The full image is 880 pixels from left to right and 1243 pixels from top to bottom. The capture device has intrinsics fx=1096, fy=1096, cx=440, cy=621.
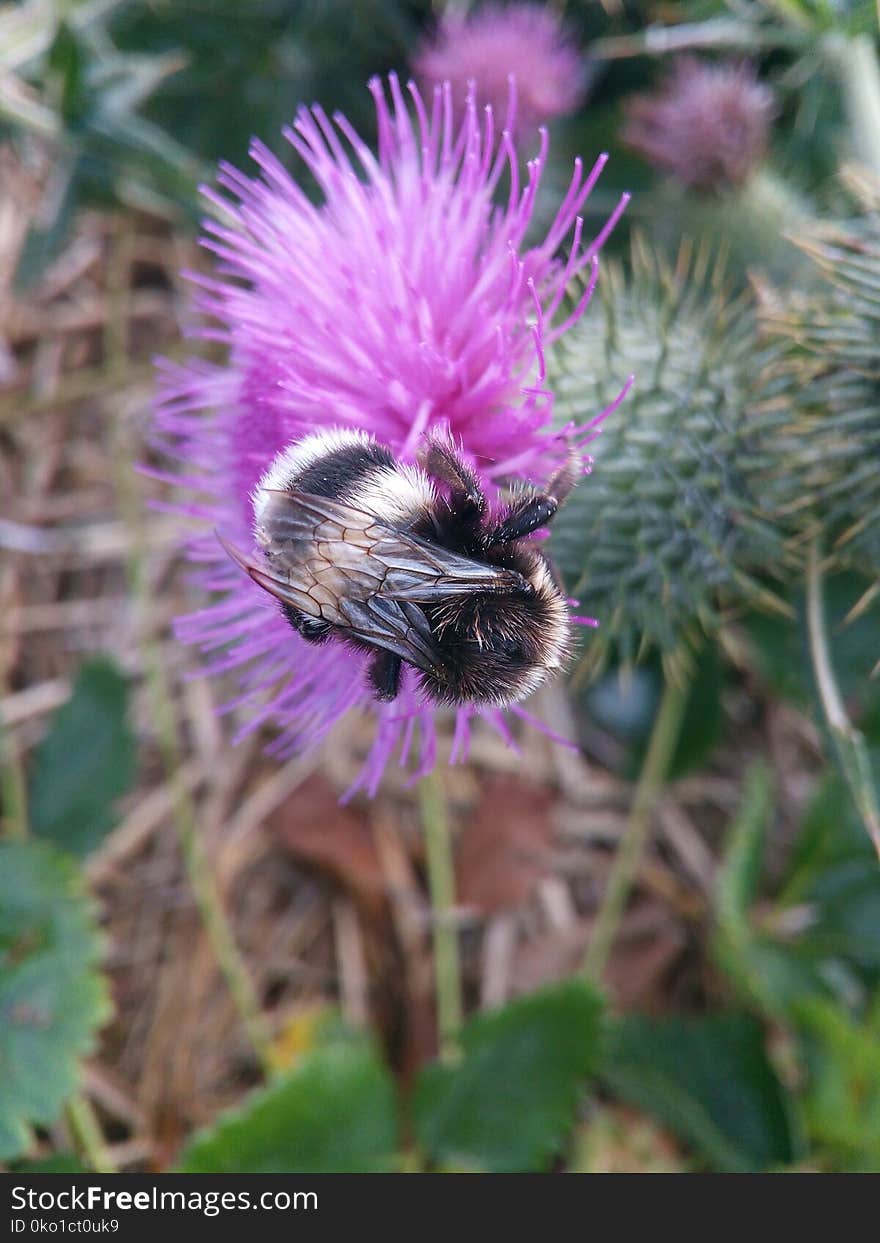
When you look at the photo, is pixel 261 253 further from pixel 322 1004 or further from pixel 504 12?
pixel 322 1004

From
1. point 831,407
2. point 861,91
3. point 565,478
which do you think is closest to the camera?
point 565,478

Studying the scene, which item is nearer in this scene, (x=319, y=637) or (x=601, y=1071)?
(x=319, y=637)

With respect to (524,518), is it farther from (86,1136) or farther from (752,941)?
(86,1136)

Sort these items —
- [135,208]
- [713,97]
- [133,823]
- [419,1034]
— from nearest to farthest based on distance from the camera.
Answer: [713,97], [419,1034], [133,823], [135,208]

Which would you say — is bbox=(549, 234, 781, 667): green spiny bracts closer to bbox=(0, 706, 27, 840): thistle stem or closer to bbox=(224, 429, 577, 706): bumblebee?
bbox=(224, 429, 577, 706): bumblebee

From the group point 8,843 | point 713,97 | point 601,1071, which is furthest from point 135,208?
point 601,1071

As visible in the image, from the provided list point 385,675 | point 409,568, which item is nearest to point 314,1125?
point 385,675
